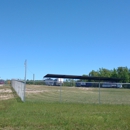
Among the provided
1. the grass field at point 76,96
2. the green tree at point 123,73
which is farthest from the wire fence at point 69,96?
the green tree at point 123,73

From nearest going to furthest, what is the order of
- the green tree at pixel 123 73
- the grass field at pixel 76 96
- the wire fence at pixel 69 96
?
the wire fence at pixel 69 96 < the grass field at pixel 76 96 < the green tree at pixel 123 73

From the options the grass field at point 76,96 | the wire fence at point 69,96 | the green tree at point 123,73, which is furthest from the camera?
the green tree at point 123,73

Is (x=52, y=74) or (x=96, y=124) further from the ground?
(x=52, y=74)

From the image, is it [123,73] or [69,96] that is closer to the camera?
[69,96]

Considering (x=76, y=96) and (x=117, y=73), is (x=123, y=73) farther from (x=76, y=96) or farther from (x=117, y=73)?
(x=76, y=96)

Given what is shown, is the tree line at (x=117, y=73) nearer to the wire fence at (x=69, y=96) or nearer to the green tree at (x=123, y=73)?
the green tree at (x=123, y=73)

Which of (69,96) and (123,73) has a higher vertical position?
(123,73)

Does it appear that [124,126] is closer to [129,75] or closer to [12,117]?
[12,117]

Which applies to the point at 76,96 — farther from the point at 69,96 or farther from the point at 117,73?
the point at 117,73

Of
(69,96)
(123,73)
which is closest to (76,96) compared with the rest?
(69,96)

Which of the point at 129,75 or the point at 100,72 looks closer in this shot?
the point at 129,75

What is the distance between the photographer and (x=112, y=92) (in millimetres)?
30250

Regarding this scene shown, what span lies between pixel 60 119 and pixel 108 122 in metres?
1.94

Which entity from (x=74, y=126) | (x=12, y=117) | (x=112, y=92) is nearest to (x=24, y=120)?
(x=12, y=117)
